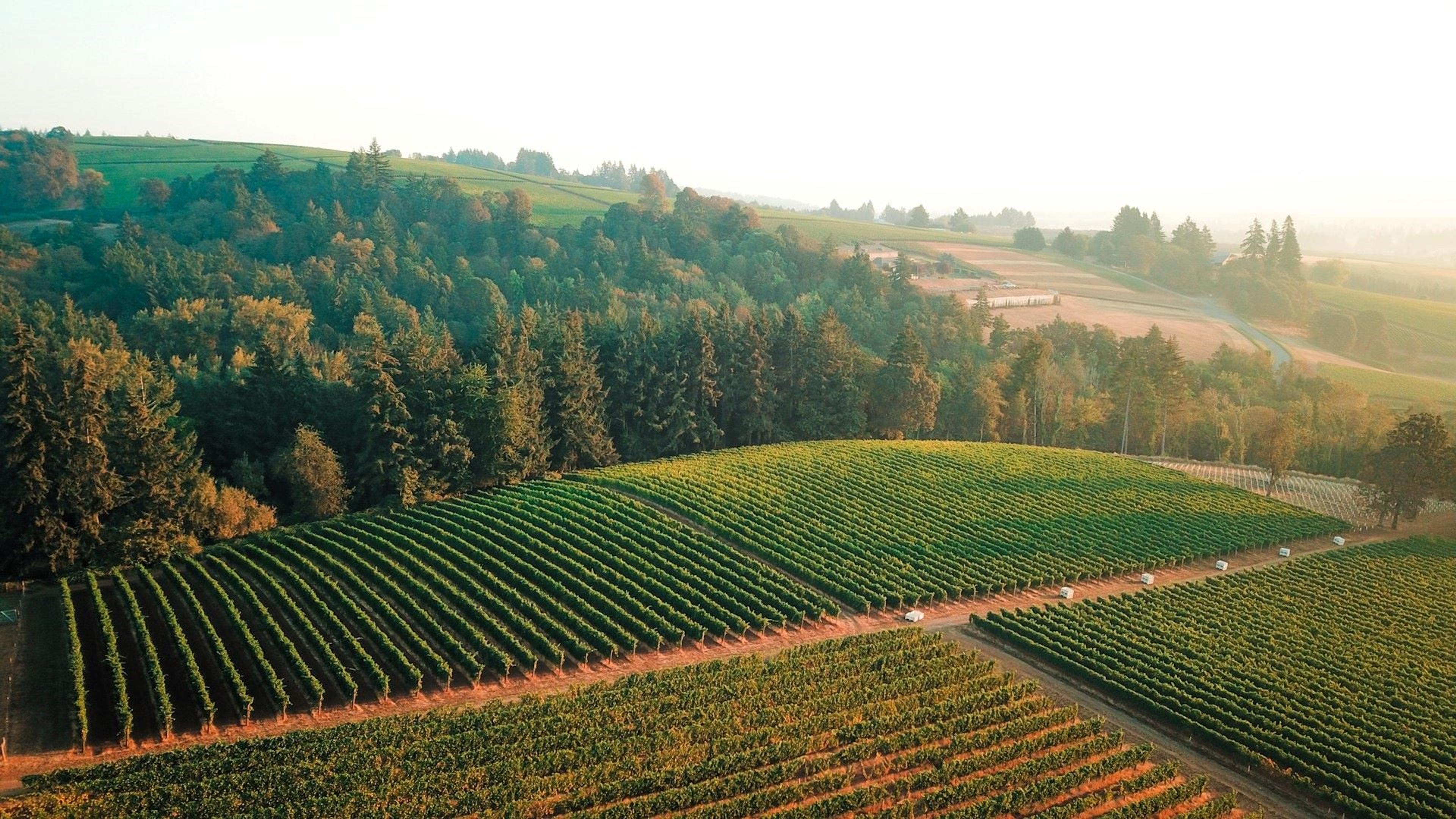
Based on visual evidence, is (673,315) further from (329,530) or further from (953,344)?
(329,530)

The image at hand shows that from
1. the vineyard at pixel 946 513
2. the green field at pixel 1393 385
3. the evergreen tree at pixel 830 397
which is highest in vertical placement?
the green field at pixel 1393 385

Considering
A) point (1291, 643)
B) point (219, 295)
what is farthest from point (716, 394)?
point (219, 295)

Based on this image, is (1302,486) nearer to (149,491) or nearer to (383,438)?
(383,438)

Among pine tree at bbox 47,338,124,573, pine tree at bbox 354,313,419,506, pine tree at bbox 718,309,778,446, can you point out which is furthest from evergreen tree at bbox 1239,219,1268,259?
pine tree at bbox 47,338,124,573

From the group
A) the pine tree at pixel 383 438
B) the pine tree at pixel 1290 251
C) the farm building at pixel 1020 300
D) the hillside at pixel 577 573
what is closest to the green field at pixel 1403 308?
the pine tree at pixel 1290 251

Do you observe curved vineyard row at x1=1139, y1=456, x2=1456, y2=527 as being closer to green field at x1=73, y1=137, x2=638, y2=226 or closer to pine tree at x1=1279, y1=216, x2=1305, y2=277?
pine tree at x1=1279, y1=216, x2=1305, y2=277

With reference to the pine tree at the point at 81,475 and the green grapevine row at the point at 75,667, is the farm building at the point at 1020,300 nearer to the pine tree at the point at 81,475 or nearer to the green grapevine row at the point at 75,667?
the pine tree at the point at 81,475

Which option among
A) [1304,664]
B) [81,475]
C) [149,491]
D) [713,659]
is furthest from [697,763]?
[81,475]
